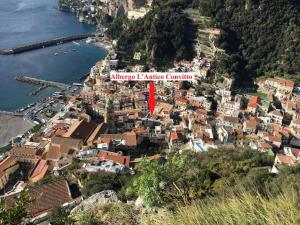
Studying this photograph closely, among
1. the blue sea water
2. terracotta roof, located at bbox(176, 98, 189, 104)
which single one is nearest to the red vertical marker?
terracotta roof, located at bbox(176, 98, 189, 104)

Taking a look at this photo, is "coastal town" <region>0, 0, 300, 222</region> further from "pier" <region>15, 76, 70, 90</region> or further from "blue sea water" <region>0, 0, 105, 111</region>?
"blue sea water" <region>0, 0, 105, 111</region>

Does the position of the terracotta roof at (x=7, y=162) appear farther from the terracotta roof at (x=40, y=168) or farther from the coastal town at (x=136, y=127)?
the terracotta roof at (x=40, y=168)

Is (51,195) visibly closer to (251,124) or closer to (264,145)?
(264,145)

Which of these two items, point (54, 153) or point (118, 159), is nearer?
point (118, 159)

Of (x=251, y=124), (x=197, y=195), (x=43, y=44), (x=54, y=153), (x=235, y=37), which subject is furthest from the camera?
(x=43, y=44)

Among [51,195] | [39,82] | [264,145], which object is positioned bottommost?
[39,82]

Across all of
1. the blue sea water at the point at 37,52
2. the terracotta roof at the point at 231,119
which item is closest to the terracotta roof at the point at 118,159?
the terracotta roof at the point at 231,119

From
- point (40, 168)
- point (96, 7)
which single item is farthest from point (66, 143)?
point (96, 7)
